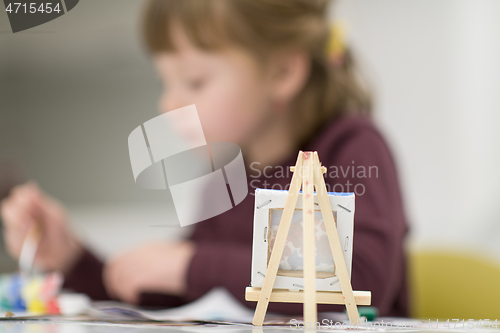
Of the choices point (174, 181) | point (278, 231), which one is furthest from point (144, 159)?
point (278, 231)

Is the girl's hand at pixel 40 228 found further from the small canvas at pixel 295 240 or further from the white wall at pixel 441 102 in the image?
the white wall at pixel 441 102

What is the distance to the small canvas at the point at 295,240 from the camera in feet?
0.93

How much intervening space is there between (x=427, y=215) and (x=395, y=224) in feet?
2.52

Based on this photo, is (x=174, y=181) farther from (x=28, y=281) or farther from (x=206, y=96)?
(x=28, y=281)

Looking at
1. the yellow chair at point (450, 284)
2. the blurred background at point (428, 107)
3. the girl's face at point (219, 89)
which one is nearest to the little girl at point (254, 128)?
the girl's face at point (219, 89)

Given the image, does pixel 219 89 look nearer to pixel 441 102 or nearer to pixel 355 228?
pixel 355 228

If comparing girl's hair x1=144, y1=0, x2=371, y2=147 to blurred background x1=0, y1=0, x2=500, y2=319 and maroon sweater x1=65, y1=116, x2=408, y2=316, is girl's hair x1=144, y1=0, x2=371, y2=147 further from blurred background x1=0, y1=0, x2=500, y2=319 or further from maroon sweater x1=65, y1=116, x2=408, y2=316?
blurred background x1=0, y1=0, x2=500, y2=319

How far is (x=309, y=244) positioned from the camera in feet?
0.87

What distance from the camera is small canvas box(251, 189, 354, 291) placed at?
0.28 meters

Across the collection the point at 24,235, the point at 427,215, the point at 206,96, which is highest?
the point at 206,96

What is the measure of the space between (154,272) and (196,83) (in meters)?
0.21

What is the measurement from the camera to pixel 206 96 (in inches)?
16.0

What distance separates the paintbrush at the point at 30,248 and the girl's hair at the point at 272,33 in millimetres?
279

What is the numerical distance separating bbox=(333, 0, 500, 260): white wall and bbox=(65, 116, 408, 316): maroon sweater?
2.08ft
